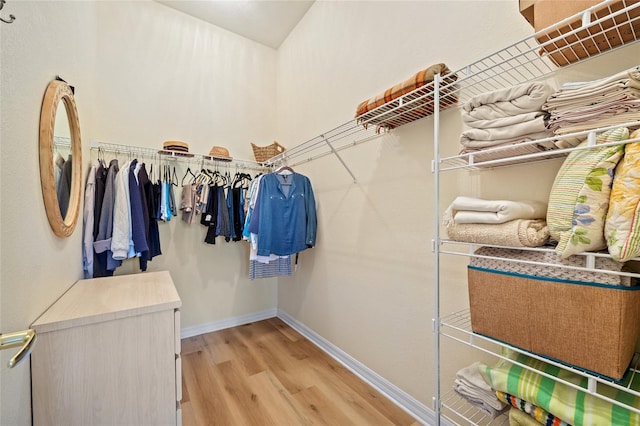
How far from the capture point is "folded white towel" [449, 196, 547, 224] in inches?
37.4

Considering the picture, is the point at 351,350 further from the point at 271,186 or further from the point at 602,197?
the point at 602,197

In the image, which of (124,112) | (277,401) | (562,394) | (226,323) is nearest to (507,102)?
(562,394)

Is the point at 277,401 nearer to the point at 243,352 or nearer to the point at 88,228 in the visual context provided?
the point at 243,352

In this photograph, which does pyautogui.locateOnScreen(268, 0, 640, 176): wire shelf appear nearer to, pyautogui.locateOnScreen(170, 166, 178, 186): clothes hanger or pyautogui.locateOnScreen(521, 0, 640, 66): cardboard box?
pyautogui.locateOnScreen(521, 0, 640, 66): cardboard box

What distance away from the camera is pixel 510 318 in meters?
0.93

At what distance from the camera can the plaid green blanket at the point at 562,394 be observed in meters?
0.74

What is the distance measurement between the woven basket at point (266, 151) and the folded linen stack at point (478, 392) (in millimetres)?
2502

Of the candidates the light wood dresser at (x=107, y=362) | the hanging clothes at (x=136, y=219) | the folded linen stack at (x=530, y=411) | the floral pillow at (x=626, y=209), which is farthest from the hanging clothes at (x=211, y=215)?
the floral pillow at (x=626, y=209)

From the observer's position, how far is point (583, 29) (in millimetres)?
758

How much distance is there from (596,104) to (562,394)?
884 millimetres

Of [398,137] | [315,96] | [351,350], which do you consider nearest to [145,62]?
[315,96]

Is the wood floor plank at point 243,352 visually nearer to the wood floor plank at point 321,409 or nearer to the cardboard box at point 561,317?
the wood floor plank at point 321,409

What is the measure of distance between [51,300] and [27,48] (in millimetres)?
1098

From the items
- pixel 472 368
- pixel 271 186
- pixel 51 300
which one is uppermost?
pixel 271 186
